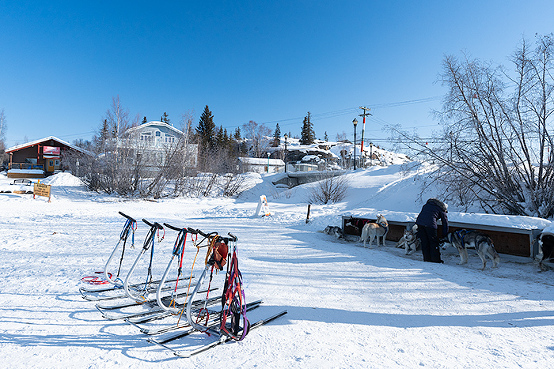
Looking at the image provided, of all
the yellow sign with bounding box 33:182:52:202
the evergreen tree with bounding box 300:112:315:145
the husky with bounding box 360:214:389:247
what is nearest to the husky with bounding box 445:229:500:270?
the husky with bounding box 360:214:389:247

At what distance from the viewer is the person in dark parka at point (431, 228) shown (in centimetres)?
755

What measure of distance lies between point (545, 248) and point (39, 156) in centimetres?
5581

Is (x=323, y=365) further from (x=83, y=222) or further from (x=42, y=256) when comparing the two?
(x=83, y=222)

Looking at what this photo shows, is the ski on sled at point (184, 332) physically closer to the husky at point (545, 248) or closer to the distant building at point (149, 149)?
the husky at point (545, 248)

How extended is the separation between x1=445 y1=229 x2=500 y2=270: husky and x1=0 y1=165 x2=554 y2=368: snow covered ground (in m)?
0.29

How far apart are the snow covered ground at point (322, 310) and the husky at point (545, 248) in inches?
13.3

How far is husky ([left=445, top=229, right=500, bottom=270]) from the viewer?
6848mm

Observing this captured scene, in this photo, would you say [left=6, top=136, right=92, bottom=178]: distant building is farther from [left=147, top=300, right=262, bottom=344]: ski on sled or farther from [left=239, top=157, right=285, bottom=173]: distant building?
[left=147, top=300, right=262, bottom=344]: ski on sled

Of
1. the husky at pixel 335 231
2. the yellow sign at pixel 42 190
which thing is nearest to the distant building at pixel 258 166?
the yellow sign at pixel 42 190

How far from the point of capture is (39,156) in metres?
44.8

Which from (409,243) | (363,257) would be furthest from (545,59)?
(363,257)

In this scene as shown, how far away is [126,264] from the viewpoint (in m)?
6.73

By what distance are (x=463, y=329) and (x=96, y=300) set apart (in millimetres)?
5011

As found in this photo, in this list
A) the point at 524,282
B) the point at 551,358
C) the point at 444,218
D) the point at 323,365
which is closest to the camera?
the point at 323,365
